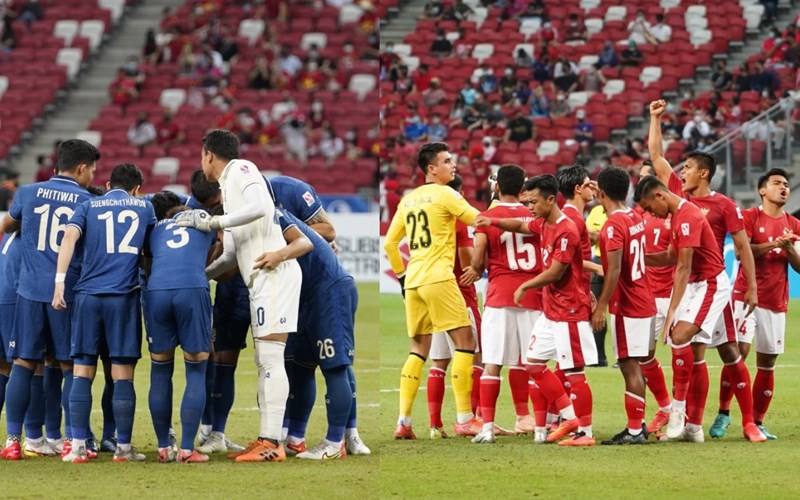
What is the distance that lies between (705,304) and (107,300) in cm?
401

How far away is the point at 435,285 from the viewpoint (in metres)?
9.27

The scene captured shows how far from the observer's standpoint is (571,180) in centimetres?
939

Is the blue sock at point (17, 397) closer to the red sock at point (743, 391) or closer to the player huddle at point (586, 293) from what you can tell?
the player huddle at point (586, 293)

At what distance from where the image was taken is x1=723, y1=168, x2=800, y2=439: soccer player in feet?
30.7

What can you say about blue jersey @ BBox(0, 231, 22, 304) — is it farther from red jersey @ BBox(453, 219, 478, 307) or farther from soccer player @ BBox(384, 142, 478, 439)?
red jersey @ BBox(453, 219, 478, 307)

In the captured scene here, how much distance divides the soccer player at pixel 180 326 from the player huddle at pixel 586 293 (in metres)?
→ 1.83

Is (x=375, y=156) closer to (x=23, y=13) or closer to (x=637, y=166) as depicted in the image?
(x=637, y=166)

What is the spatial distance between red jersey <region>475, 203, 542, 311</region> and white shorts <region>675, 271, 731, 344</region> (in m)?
1.02

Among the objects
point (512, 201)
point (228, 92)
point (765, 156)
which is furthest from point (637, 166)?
point (512, 201)

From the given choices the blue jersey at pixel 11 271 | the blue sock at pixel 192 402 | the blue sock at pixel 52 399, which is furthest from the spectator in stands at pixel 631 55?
the blue sock at pixel 192 402

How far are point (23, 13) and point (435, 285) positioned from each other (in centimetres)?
2997

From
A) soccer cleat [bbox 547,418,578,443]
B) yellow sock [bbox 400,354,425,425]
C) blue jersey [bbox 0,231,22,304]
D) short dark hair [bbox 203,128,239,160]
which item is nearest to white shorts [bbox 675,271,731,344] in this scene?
soccer cleat [bbox 547,418,578,443]

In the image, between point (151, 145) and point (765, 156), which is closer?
point (765, 156)

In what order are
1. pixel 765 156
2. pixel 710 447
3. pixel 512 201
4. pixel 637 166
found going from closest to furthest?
pixel 710 447 < pixel 512 201 < pixel 765 156 < pixel 637 166
